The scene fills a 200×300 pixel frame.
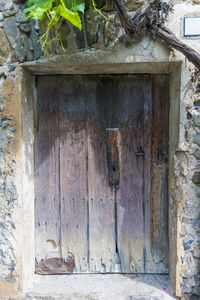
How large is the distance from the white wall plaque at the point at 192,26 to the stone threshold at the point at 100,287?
5.17 feet

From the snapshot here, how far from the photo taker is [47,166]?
1.68 meters

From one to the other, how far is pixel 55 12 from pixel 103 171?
3.29 feet

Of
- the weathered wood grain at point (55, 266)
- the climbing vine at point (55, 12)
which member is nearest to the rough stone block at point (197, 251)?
the weathered wood grain at point (55, 266)

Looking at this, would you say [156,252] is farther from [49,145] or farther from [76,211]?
[49,145]

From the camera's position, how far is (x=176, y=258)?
4.83 ft

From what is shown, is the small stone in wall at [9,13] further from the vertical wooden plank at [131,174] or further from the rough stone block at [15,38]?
the vertical wooden plank at [131,174]

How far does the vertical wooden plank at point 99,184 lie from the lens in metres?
1.66

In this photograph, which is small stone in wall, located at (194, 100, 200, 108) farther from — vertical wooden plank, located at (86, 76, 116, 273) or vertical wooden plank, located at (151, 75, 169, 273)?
vertical wooden plank, located at (86, 76, 116, 273)

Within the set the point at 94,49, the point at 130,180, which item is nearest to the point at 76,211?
the point at 130,180

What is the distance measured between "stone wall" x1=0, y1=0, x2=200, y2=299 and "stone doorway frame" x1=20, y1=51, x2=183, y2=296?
18mm

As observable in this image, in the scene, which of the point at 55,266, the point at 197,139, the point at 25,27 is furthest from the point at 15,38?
the point at 55,266

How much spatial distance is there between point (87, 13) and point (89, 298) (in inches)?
66.8

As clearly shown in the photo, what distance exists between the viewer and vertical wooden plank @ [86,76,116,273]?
1660 mm

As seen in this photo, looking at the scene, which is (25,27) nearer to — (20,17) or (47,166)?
(20,17)
